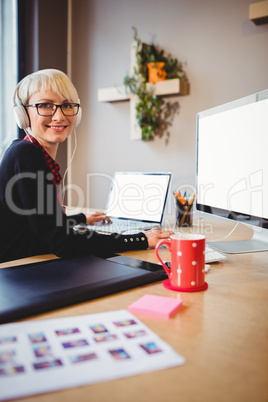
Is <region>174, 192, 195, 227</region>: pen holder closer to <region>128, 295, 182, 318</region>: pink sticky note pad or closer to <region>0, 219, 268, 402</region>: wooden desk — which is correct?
<region>0, 219, 268, 402</region>: wooden desk

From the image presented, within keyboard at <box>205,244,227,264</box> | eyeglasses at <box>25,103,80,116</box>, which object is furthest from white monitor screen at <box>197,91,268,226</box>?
eyeglasses at <box>25,103,80,116</box>

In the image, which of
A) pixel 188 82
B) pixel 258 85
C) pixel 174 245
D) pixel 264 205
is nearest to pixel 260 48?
pixel 258 85

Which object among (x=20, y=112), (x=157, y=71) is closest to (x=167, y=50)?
(x=157, y=71)

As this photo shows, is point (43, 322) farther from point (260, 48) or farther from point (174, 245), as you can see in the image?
point (260, 48)

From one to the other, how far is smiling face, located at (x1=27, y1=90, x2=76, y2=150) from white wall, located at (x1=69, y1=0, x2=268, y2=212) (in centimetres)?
105

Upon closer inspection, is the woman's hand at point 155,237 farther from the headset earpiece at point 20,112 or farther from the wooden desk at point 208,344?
the headset earpiece at point 20,112

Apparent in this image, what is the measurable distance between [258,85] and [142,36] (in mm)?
876

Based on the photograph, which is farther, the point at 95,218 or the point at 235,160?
the point at 95,218

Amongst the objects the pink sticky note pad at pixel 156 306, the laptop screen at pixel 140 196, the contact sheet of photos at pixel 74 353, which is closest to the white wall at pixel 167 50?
the laptop screen at pixel 140 196

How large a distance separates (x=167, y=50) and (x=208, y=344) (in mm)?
2089

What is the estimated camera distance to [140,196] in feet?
5.61

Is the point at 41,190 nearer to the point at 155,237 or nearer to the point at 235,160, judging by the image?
the point at 155,237

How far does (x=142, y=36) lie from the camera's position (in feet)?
7.77

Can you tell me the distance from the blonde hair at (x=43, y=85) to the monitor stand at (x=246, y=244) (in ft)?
2.43
